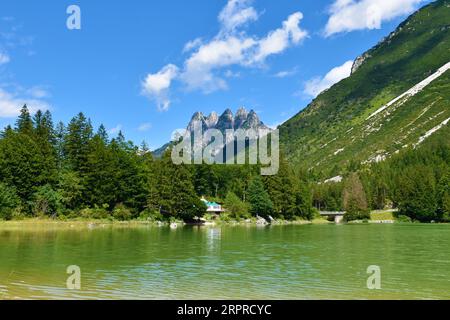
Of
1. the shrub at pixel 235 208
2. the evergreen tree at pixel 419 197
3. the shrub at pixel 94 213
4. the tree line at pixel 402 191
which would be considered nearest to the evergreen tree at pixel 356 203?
the tree line at pixel 402 191

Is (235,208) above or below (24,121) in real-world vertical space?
below

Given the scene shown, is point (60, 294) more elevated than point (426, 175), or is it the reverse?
point (426, 175)

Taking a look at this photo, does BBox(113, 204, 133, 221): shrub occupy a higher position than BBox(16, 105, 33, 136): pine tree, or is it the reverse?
BBox(16, 105, 33, 136): pine tree

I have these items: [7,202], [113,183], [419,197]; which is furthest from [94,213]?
[419,197]

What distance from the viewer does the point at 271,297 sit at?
1884 centimetres

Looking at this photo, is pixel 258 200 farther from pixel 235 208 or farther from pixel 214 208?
pixel 214 208

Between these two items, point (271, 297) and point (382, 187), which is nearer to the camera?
point (271, 297)

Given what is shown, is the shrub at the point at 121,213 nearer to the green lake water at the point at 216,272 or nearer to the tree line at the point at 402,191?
the green lake water at the point at 216,272

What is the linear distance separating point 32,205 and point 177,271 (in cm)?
5553

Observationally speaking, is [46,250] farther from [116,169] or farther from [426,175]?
[426,175]

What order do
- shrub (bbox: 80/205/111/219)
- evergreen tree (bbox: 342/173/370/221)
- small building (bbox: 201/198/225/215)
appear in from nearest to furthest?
shrub (bbox: 80/205/111/219) → small building (bbox: 201/198/225/215) → evergreen tree (bbox: 342/173/370/221)

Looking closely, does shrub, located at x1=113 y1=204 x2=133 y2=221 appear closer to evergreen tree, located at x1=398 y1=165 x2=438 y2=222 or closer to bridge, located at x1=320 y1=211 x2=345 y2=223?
bridge, located at x1=320 y1=211 x2=345 y2=223

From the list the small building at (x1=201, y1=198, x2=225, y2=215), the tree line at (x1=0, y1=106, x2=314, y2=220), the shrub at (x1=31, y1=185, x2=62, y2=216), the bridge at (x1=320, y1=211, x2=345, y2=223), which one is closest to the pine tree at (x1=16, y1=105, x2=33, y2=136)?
the tree line at (x1=0, y1=106, x2=314, y2=220)
